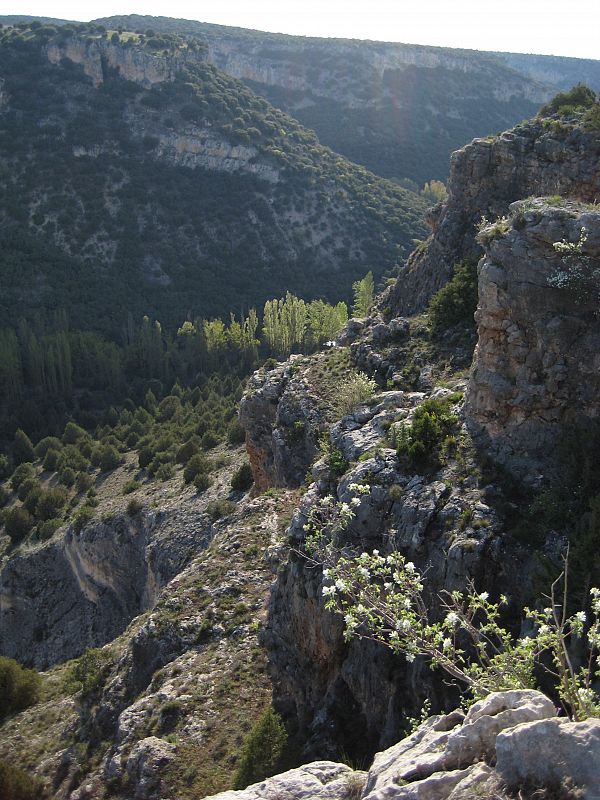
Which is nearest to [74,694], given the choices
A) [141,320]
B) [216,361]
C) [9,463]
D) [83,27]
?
[9,463]

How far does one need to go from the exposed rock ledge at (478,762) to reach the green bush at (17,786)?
47.1 feet

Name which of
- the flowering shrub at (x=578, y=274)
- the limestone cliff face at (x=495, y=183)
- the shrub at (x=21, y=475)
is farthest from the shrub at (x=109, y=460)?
the flowering shrub at (x=578, y=274)

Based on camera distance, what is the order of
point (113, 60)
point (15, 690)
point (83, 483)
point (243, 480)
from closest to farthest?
point (15, 690)
point (243, 480)
point (83, 483)
point (113, 60)

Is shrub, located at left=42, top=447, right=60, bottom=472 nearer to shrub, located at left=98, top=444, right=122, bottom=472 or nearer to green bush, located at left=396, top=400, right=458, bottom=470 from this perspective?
shrub, located at left=98, top=444, right=122, bottom=472

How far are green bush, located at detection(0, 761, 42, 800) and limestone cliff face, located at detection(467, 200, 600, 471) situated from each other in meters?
16.1

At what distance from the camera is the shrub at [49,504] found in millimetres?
44906

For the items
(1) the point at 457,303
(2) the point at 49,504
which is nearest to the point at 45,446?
(2) the point at 49,504

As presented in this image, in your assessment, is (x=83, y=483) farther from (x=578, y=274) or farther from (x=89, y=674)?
(x=578, y=274)

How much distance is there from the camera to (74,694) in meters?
25.5

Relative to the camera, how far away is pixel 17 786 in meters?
20.0

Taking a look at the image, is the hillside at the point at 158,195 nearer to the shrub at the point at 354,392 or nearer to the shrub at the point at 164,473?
the shrub at the point at 164,473

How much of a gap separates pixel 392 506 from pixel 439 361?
412 inches

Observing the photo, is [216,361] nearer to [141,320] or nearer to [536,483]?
[141,320]

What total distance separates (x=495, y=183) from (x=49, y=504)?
32.4m
